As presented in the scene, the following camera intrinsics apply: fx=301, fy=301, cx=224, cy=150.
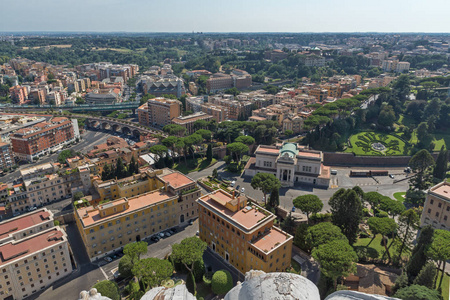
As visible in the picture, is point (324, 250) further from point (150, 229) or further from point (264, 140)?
point (264, 140)

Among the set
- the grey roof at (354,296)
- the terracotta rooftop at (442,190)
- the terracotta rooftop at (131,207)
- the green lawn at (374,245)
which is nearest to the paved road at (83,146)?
the terracotta rooftop at (131,207)

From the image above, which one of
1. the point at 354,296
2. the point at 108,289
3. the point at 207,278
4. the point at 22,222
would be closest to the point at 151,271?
the point at 108,289

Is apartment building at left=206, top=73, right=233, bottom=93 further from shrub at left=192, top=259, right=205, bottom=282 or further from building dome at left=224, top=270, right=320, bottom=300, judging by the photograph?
building dome at left=224, top=270, right=320, bottom=300

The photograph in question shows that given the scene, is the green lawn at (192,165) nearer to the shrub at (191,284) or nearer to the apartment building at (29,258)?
the apartment building at (29,258)

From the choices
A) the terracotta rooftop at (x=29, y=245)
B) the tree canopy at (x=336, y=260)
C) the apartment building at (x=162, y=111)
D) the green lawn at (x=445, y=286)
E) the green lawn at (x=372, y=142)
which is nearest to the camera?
the tree canopy at (x=336, y=260)

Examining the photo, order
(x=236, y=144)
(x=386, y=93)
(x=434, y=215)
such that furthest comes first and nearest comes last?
(x=386, y=93), (x=236, y=144), (x=434, y=215)

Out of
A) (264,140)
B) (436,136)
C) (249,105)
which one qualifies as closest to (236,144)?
(264,140)

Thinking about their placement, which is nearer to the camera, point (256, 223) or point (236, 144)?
point (256, 223)
